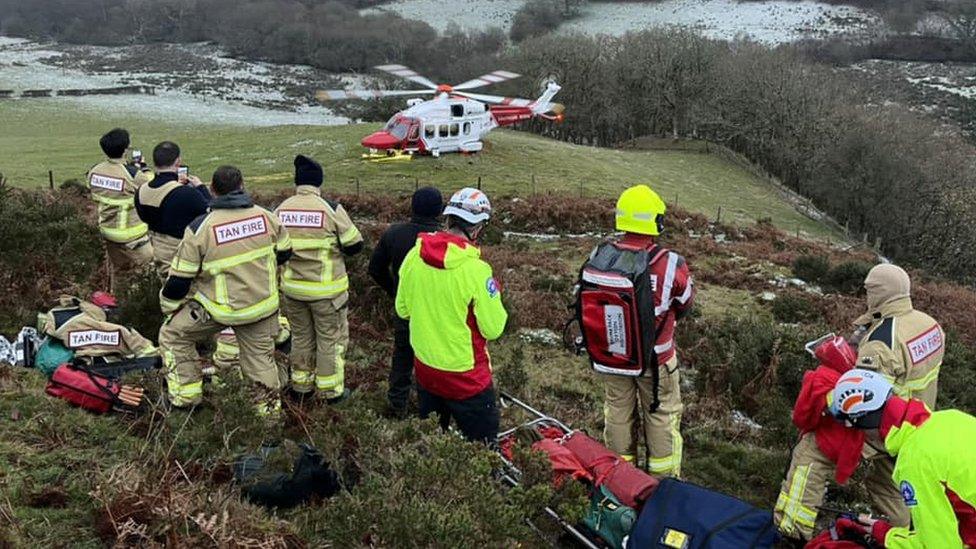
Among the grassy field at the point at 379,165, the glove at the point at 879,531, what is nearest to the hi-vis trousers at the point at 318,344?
the glove at the point at 879,531

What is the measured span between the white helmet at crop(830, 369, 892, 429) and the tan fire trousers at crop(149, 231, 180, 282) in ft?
23.4

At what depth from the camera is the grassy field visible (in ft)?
102

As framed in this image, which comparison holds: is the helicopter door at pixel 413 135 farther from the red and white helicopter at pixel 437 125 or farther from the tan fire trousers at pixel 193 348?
the tan fire trousers at pixel 193 348

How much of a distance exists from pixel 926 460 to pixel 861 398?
504 mm

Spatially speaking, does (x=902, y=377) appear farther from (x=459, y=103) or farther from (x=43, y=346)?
(x=459, y=103)

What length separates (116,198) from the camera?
8883 millimetres

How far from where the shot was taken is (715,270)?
17.5 m

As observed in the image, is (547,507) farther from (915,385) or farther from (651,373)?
(915,385)

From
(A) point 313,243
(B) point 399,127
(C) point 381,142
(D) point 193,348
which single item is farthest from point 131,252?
(B) point 399,127

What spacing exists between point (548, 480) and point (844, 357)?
2.38 m

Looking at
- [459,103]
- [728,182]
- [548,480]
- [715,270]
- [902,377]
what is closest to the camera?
[548,480]

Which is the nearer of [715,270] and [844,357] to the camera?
[844,357]

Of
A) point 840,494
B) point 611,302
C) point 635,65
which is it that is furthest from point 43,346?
point 635,65

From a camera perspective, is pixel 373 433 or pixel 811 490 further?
pixel 811 490
